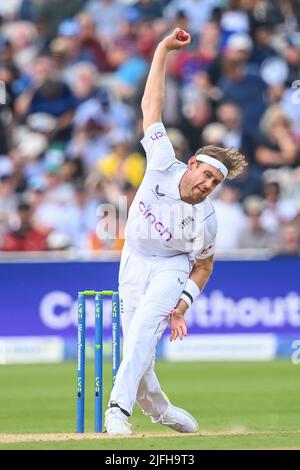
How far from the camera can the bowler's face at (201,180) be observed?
792 centimetres

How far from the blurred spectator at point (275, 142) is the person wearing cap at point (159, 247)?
875 centimetres

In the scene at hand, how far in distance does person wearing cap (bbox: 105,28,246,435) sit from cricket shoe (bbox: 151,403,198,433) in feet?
0.65

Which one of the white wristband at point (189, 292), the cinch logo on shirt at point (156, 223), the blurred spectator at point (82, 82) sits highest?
the blurred spectator at point (82, 82)

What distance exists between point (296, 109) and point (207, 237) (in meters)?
9.67

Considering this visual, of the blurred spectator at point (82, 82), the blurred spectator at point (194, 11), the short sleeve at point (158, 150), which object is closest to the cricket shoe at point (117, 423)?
the short sleeve at point (158, 150)

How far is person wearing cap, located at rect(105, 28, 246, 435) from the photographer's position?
311 inches

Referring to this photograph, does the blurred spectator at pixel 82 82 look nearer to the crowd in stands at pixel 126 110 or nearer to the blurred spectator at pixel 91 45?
the crowd in stands at pixel 126 110

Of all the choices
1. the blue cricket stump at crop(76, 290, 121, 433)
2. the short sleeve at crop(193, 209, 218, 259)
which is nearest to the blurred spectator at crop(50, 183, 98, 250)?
the blue cricket stump at crop(76, 290, 121, 433)

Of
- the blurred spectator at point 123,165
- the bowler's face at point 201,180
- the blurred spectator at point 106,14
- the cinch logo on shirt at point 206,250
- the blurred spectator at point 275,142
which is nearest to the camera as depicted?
the bowler's face at point 201,180

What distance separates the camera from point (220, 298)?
1501 cm

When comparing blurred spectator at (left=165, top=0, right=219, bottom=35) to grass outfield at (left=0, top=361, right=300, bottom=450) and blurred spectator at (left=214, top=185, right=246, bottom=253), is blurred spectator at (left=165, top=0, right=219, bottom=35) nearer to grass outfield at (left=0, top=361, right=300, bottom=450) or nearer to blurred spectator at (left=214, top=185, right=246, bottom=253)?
blurred spectator at (left=214, top=185, right=246, bottom=253)

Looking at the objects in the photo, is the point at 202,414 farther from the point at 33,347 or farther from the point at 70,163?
the point at 70,163
